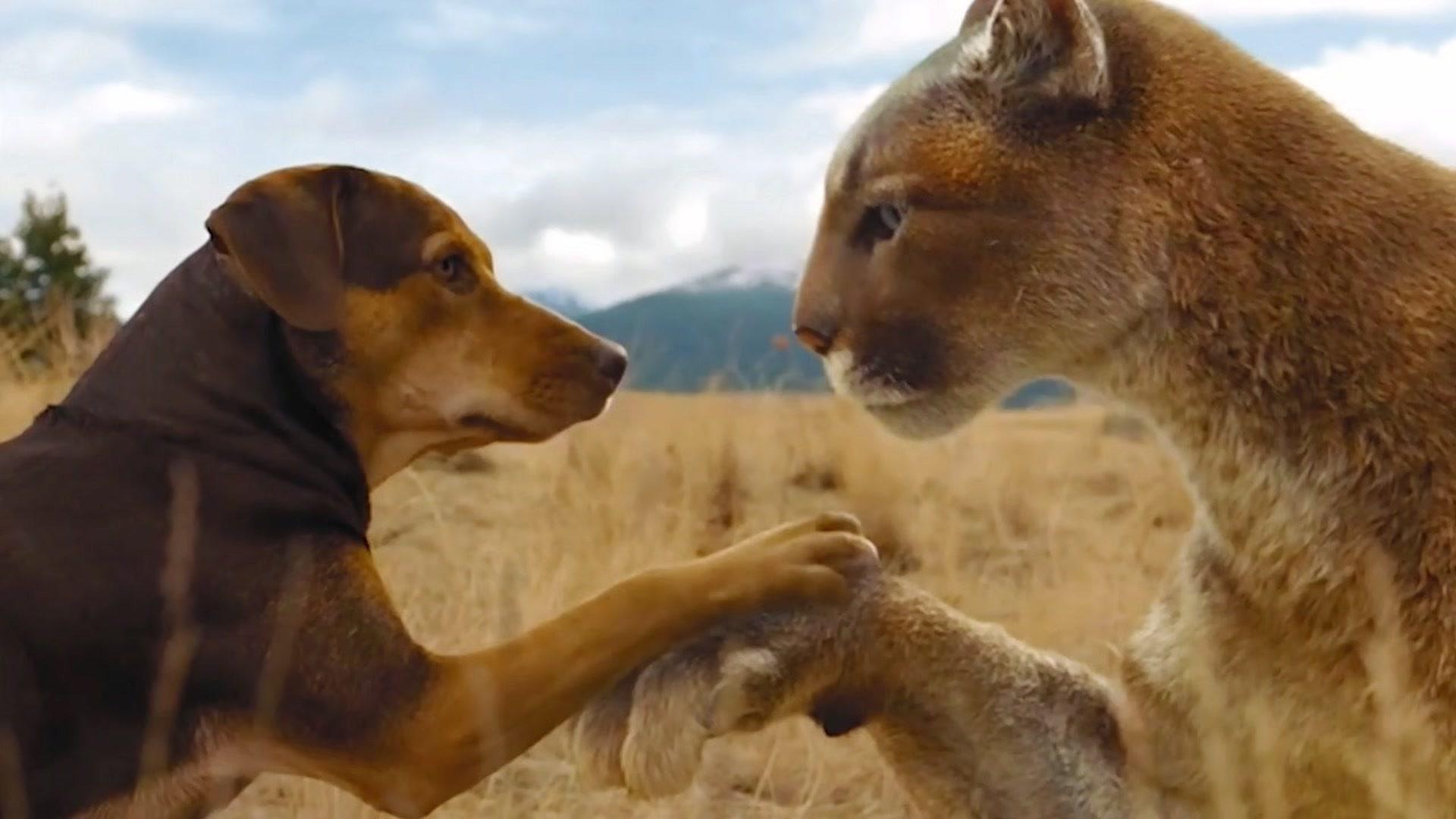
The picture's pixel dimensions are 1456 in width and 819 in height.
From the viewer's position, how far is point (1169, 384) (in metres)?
3.05

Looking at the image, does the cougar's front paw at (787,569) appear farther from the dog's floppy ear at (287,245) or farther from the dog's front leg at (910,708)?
the dog's floppy ear at (287,245)

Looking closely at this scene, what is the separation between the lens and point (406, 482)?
8141mm

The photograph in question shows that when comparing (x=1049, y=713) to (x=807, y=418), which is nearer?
(x=1049, y=713)

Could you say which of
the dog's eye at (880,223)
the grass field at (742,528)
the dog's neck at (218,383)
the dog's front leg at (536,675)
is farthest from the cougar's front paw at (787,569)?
the grass field at (742,528)

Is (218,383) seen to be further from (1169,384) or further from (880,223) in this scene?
(1169,384)

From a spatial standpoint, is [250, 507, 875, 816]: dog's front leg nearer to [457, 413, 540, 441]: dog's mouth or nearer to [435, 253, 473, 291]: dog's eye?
[457, 413, 540, 441]: dog's mouth

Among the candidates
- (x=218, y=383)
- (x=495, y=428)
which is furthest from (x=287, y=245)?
(x=495, y=428)

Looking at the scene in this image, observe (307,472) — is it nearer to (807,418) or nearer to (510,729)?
(510,729)

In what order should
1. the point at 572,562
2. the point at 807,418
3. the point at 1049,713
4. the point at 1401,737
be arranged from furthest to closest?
the point at 807,418 < the point at 572,562 < the point at 1049,713 < the point at 1401,737

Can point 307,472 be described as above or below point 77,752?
above

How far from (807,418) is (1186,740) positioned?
6.63 m

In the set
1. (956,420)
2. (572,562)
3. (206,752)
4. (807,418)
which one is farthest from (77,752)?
(807,418)

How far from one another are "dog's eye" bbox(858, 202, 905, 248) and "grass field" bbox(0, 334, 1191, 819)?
5.27ft

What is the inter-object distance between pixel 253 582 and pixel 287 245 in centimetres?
65
